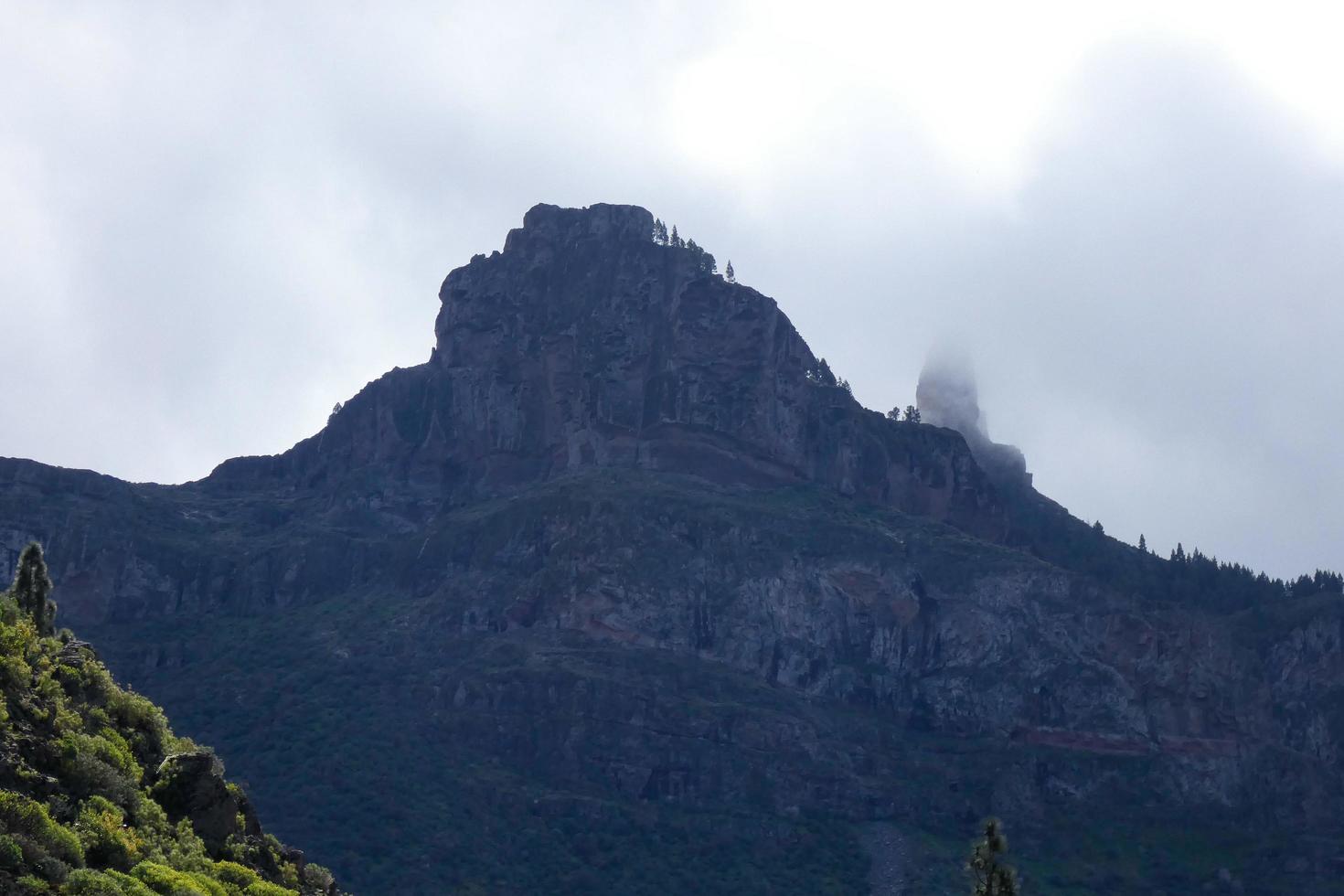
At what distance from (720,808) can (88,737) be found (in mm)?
95242

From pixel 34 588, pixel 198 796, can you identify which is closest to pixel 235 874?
pixel 198 796

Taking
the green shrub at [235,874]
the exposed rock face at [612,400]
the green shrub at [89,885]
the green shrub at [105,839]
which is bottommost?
the green shrub at [89,885]

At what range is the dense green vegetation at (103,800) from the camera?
31266mm

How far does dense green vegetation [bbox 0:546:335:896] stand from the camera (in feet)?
103

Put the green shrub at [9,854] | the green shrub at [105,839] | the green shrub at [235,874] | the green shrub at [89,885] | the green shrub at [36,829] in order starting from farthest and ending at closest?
the green shrub at [235,874], the green shrub at [105,839], the green shrub at [36,829], the green shrub at [89,885], the green shrub at [9,854]

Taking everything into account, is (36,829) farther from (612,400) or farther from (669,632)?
(612,400)

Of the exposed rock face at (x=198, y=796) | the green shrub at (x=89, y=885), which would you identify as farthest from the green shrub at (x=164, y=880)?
the exposed rock face at (x=198, y=796)

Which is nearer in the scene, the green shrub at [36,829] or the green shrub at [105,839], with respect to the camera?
the green shrub at [36,829]

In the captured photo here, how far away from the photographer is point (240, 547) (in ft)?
525

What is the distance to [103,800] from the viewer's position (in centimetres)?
3488

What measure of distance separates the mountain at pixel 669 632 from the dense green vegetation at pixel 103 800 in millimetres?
68367

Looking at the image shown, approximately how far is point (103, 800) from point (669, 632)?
109551 millimetres

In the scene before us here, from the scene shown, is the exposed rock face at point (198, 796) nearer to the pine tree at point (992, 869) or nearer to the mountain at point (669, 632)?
the pine tree at point (992, 869)

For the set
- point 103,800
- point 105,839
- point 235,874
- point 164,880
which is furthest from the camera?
point 235,874
